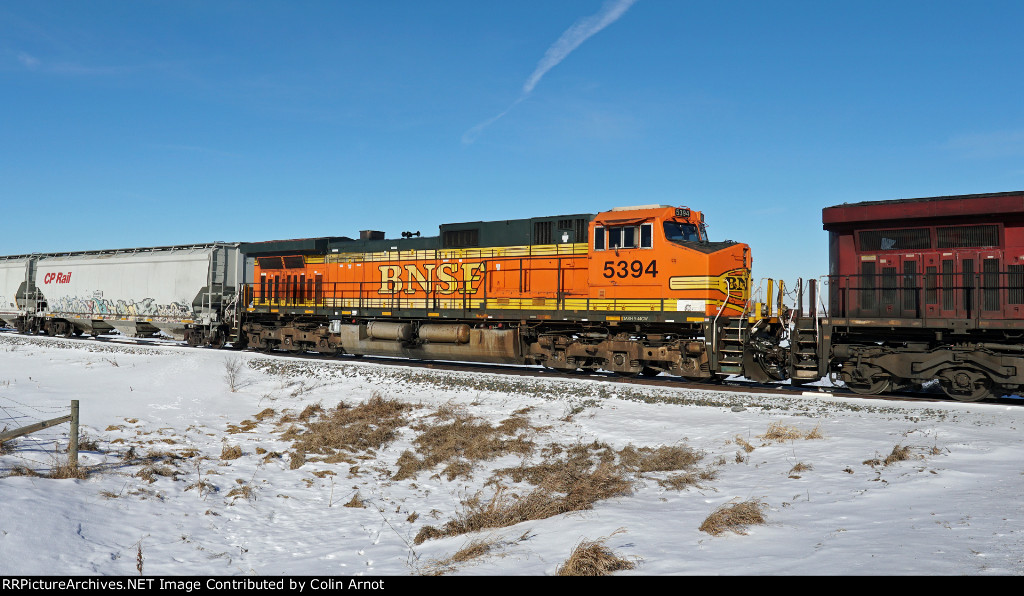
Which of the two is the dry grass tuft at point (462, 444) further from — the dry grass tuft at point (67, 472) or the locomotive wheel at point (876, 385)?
the locomotive wheel at point (876, 385)

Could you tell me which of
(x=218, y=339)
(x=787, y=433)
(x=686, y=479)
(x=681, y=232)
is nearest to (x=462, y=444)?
(x=686, y=479)

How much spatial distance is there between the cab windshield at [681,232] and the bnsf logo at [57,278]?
90.4 ft

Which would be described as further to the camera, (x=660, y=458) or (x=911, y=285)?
(x=911, y=285)

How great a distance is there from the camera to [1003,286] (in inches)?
444

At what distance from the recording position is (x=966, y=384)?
11.4m

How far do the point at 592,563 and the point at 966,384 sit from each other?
9.84 metres

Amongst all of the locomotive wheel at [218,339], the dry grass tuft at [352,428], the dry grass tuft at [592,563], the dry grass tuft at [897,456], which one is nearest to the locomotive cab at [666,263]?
the dry grass tuft at [352,428]

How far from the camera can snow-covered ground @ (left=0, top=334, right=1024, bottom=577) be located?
209 inches

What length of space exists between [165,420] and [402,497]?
20.2 ft

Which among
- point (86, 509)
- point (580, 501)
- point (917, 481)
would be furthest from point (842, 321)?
point (86, 509)

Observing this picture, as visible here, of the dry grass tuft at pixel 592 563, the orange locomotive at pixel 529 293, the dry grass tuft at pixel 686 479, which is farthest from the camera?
the orange locomotive at pixel 529 293

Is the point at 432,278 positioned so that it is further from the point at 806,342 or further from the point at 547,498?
the point at 547,498

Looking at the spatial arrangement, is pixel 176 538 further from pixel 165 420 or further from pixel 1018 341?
pixel 1018 341

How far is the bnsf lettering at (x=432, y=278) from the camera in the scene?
17.1 m
